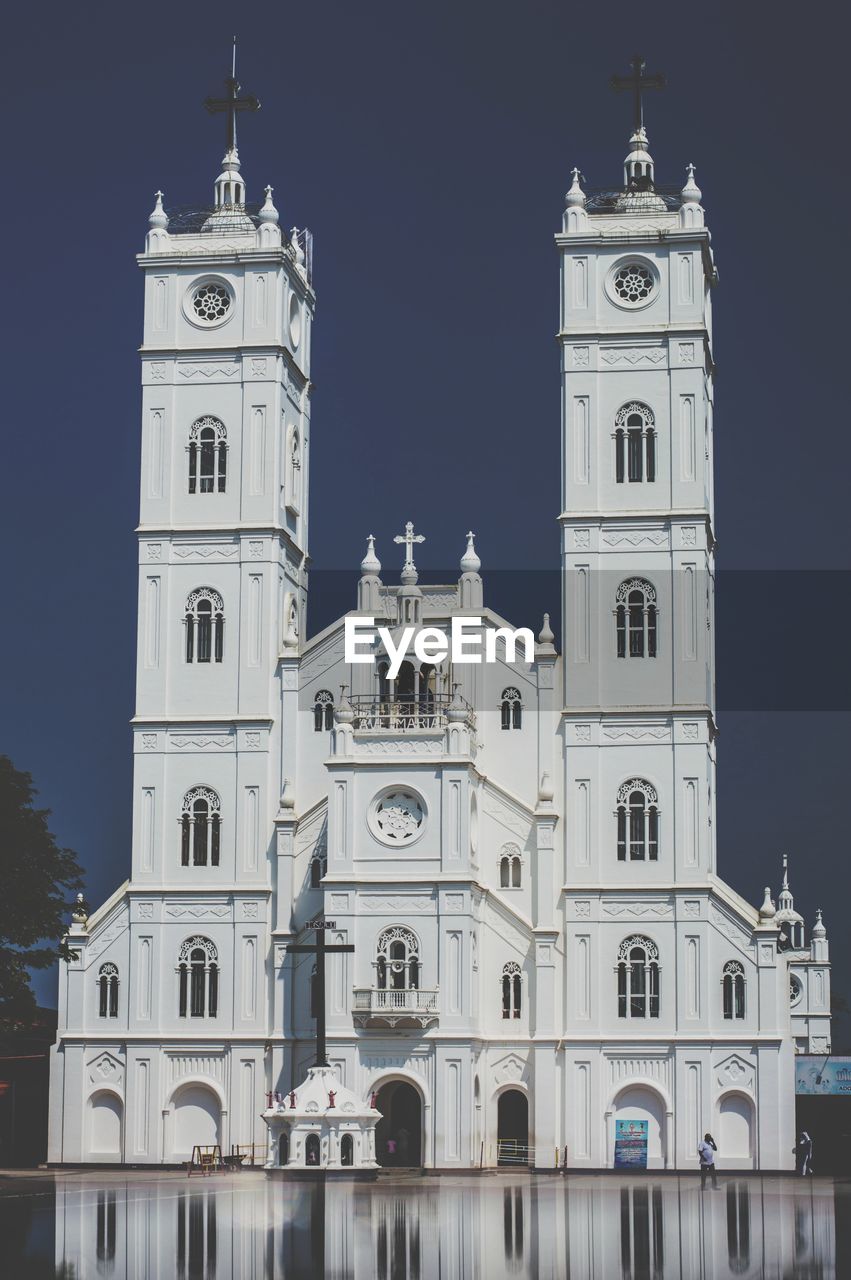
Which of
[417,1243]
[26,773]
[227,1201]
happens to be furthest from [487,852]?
[417,1243]

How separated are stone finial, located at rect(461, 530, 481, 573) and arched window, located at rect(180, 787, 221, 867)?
455 inches

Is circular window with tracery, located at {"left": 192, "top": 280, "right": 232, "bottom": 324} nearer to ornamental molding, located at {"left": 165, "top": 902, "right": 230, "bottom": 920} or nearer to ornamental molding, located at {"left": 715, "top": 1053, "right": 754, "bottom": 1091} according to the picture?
ornamental molding, located at {"left": 165, "top": 902, "right": 230, "bottom": 920}

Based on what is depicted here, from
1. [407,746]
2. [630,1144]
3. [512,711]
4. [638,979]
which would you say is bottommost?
[630,1144]

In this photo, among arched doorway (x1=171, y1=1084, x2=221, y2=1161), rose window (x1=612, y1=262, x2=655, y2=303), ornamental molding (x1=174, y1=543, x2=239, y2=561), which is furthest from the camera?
rose window (x1=612, y1=262, x2=655, y2=303)

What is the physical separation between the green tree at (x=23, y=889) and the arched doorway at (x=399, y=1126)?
13.0 meters

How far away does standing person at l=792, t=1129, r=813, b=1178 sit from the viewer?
68625 millimetres

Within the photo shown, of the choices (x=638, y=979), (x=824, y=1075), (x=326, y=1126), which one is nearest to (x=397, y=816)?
(x=638, y=979)

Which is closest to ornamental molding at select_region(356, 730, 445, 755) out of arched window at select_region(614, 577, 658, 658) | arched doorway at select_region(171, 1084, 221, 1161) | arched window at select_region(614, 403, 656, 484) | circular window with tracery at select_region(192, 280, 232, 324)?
arched window at select_region(614, 577, 658, 658)

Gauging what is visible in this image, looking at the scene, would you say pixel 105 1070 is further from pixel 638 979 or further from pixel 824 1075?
pixel 824 1075

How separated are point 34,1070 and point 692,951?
2297 centimetres

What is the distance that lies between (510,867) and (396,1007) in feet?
22.1

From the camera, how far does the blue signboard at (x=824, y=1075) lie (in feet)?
268

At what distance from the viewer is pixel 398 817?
2808 inches

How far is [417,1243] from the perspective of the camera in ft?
136
